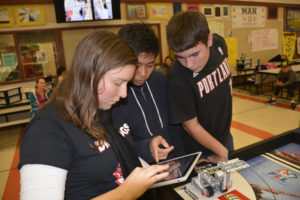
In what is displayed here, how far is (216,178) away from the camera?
0.86 m

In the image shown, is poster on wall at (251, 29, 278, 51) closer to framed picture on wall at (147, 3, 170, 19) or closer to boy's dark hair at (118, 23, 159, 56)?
framed picture on wall at (147, 3, 170, 19)

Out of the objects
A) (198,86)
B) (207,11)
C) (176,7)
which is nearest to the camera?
(198,86)

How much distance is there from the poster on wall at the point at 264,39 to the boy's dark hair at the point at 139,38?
7.49 meters

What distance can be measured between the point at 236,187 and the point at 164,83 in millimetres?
731

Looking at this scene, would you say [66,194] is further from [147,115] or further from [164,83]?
[164,83]

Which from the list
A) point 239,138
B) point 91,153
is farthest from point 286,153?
point 239,138

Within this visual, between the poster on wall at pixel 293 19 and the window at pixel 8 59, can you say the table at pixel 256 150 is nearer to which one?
the window at pixel 8 59

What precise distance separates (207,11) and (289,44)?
4132 mm

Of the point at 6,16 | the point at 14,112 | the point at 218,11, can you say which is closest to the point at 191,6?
the point at 218,11

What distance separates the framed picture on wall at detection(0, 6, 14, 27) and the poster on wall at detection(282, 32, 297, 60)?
874cm

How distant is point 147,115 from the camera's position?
129 centimetres

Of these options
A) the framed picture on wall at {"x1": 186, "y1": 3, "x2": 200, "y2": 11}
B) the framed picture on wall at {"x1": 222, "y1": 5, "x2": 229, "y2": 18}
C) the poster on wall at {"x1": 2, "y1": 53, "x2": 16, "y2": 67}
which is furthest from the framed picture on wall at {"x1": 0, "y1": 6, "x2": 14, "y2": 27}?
the framed picture on wall at {"x1": 222, "y1": 5, "x2": 229, "y2": 18}

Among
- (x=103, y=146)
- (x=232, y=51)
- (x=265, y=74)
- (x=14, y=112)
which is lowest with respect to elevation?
(x=14, y=112)

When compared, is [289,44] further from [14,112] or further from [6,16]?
[14,112]
